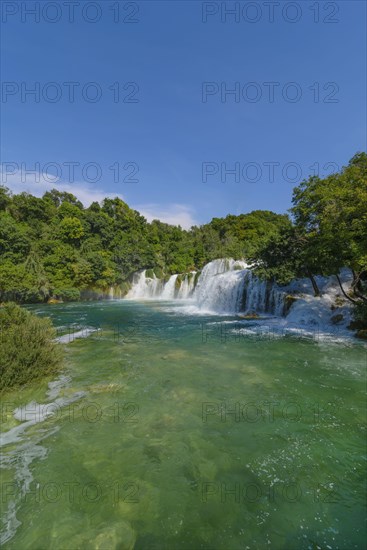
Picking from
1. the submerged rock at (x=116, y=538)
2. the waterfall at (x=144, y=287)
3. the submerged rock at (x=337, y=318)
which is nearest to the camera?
the submerged rock at (x=116, y=538)

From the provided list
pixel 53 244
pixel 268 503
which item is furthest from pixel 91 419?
pixel 53 244

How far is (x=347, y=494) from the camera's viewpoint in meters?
3.47

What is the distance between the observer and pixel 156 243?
4509cm

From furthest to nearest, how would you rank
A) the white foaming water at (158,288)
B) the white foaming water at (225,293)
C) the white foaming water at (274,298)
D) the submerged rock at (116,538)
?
the white foaming water at (158,288)
the white foaming water at (225,293)
the white foaming water at (274,298)
the submerged rock at (116,538)

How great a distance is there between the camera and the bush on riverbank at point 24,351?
609 cm

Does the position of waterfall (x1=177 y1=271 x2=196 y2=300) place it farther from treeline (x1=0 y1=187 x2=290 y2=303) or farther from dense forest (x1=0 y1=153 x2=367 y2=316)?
dense forest (x1=0 y1=153 x2=367 y2=316)

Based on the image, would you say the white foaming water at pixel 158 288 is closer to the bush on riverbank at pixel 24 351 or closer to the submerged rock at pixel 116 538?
the bush on riverbank at pixel 24 351

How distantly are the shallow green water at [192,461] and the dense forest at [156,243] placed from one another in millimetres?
6075

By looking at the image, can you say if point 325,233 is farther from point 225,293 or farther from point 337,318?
point 225,293

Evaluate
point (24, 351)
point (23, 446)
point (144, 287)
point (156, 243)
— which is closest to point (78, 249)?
point (144, 287)

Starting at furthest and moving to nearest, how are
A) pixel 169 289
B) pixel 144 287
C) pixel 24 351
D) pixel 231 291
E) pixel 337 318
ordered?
pixel 144 287
pixel 169 289
pixel 231 291
pixel 337 318
pixel 24 351

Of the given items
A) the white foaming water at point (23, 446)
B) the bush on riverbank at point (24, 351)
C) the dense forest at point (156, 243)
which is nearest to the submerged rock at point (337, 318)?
the dense forest at point (156, 243)

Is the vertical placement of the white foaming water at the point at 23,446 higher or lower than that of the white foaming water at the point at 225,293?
lower

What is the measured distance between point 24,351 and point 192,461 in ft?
15.8
